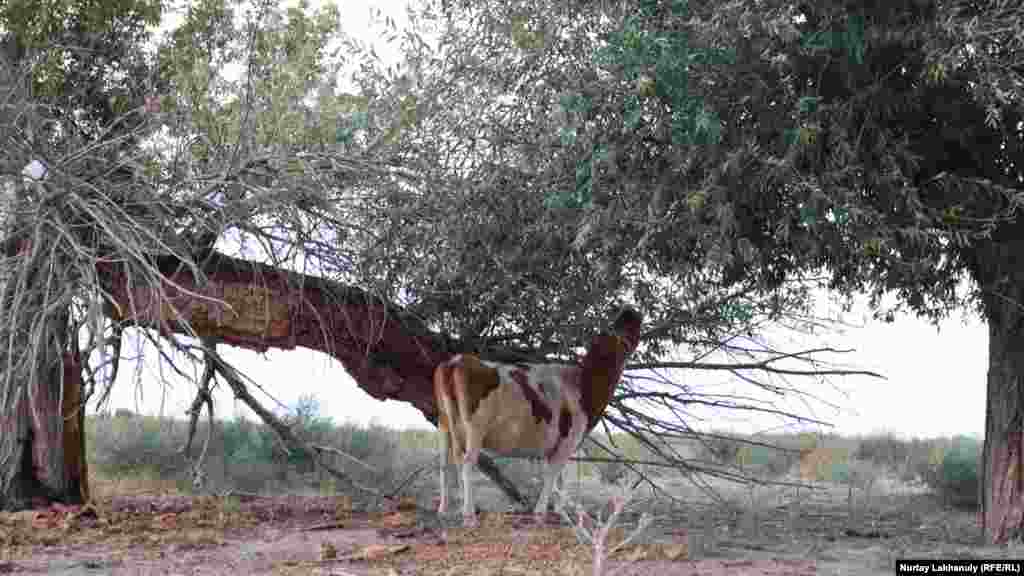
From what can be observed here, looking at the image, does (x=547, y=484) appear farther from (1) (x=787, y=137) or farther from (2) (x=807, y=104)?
(2) (x=807, y=104)

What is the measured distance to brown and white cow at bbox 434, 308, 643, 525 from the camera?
8.24m

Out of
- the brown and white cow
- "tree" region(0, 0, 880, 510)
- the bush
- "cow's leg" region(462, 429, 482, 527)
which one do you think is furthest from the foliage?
"cow's leg" region(462, 429, 482, 527)

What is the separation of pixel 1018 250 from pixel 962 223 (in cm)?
80

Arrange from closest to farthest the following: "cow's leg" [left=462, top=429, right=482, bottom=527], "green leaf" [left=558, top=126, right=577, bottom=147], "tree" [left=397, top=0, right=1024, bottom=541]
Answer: "tree" [left=397, top=0, right=1024, bottom=541] → "green leaf" [left=558, top=126, right=577, bottom=147] → "cow's leg" [left=462, top=429, right=482, bottom=527]

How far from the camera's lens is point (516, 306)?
390 inches

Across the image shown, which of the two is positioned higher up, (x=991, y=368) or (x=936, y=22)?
(x=936, y=22)

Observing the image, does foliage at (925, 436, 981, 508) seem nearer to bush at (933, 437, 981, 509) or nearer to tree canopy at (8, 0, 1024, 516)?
bush at (933, 437, 981, 509)

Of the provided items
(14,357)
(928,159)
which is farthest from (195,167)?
(928,159)

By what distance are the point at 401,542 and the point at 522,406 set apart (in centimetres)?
134

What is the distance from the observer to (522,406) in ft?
27.1

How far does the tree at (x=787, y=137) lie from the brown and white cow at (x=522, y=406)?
98 cm

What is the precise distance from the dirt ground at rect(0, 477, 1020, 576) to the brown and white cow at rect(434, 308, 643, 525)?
532mm

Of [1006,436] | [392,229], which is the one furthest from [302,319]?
[1006,436]

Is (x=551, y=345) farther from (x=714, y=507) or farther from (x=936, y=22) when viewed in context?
(x=936, y=22)
